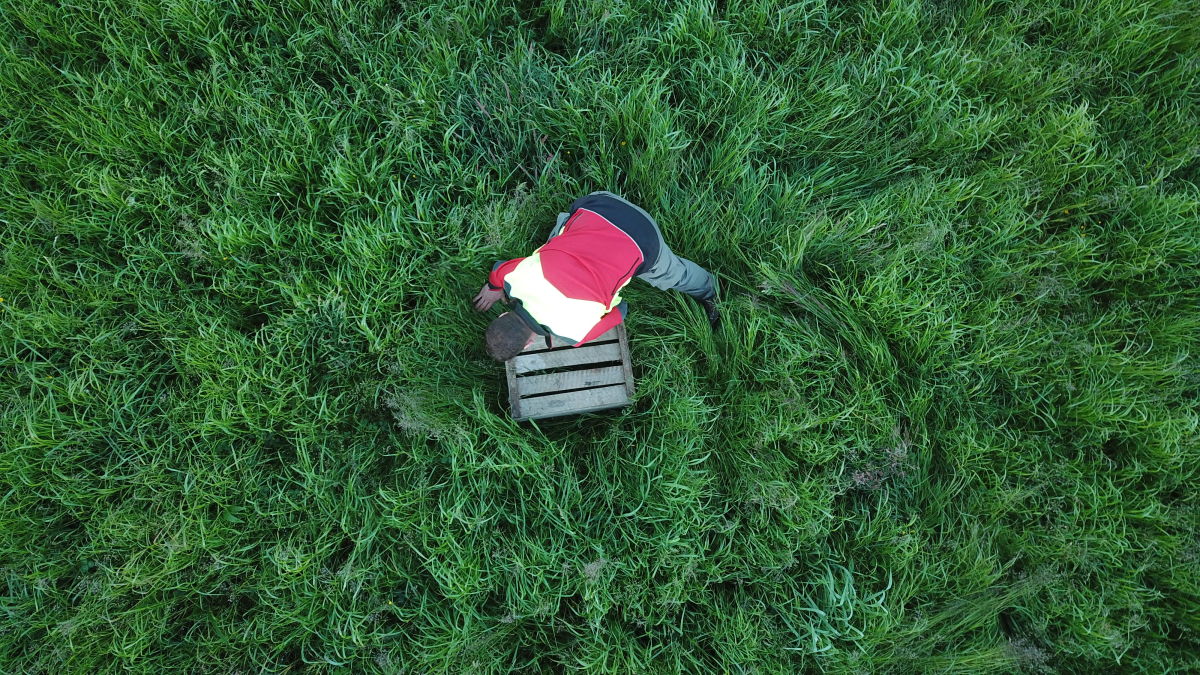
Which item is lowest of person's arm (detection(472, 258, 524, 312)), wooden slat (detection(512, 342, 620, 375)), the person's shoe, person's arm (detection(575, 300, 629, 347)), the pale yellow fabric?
wooden slat (detection(512, 342, 620, 375))

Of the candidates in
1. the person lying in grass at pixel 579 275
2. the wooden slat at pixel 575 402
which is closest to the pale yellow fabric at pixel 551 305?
the person lying in grass at pixel 579 275

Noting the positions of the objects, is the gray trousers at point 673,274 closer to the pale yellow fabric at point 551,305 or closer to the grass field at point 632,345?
the grass field at point 632,345

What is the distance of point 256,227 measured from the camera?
6.82 ft

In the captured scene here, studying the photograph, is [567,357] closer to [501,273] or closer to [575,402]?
[575,402]

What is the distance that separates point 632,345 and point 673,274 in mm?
397

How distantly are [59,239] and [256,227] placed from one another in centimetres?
86

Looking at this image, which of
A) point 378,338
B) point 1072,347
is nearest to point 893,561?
point 1072,347

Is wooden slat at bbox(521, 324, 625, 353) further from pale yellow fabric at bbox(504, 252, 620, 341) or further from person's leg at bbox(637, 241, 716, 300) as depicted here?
pale yellow fabric at bbox(504, 252, 620, 341)

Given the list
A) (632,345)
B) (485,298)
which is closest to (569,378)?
(632,345)

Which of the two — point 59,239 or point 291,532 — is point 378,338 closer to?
point 291,532

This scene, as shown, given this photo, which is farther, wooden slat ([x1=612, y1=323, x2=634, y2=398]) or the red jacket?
wooden slat ([x1=612, y1=323, x2=634, y2=398])

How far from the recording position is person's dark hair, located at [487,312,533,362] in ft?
5.67

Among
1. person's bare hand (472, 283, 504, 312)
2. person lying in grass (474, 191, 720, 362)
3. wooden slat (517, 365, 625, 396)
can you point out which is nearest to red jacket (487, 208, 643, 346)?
person lying in grass (474, 191, 720, 362)

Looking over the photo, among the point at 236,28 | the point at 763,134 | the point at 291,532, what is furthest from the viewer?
the point at 763,134
